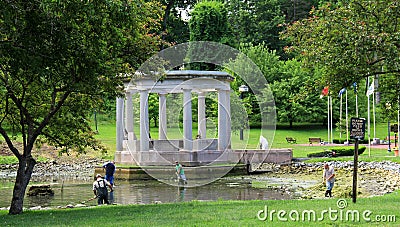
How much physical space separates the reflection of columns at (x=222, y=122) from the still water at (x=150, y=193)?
6797 millimetres

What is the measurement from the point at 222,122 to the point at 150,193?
44.5ft

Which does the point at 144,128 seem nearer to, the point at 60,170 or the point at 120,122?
the point at 120,122

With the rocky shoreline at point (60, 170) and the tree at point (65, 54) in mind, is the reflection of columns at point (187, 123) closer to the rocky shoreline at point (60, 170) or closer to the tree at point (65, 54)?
the rocky shoreline at point (60, 170)

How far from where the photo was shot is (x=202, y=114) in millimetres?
44250

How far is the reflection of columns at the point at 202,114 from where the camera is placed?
43881mm

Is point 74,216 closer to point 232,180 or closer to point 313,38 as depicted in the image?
point 313,38

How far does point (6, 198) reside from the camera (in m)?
26.1

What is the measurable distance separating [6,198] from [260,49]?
147 ft

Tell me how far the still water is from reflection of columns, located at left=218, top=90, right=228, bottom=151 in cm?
680

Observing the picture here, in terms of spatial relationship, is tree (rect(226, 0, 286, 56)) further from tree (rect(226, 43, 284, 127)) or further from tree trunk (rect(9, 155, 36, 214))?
tree trunk (rect(9, 155, 36, 214))

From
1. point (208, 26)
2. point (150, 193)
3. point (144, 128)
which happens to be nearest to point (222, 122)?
point (144, 128)

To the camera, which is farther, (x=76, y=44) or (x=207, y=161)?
(x=207, y=161)

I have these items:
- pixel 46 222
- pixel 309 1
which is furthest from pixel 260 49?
pixel 46 222

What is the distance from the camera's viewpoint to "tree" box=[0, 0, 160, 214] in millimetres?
14805
